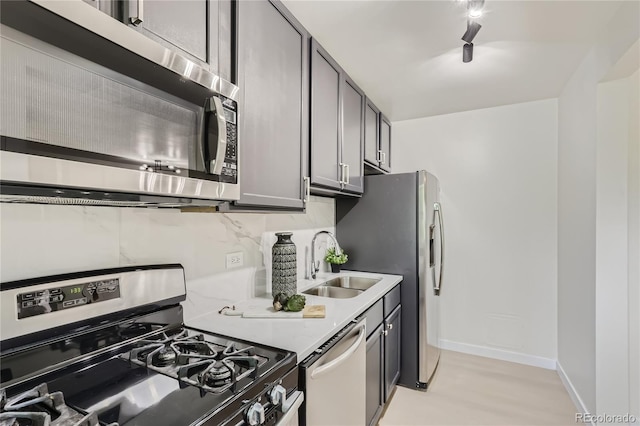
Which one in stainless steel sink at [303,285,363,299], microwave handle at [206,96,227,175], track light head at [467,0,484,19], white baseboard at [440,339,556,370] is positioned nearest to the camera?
microwave handle at [206,96,227,175]

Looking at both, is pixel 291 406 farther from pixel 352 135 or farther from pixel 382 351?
pixel 352 135

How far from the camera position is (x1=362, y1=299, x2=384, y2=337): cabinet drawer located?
1.77 metres

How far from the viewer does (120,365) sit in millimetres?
966

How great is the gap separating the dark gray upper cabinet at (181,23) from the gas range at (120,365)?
0.76 meters

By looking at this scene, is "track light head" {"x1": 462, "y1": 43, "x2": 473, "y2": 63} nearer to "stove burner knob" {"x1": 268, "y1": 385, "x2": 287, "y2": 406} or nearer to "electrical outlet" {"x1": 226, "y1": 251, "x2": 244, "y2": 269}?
"electrical outlet" {"x1": 226, "y1": 251, "x2": 244, "y2": 269}

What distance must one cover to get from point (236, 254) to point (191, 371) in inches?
31.4

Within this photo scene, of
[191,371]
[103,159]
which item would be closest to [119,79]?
[103,159]

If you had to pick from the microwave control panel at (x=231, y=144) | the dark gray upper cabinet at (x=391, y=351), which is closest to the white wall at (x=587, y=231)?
the dark gray upper cabinet at (x=391, y=351)

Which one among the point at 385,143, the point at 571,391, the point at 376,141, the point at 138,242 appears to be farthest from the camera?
the point at 385,143

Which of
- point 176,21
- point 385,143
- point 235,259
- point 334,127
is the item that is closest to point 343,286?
point 235,259

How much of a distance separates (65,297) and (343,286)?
1.86 m

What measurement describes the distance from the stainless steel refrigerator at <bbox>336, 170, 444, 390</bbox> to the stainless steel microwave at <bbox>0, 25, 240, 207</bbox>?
69.2 inches

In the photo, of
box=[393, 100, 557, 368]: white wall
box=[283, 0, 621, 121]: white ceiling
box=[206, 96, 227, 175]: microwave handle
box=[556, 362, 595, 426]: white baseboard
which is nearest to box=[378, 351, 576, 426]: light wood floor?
box=[556, 362, 595, 426]: white baseboard

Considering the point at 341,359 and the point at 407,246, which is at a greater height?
the point at 407,246
